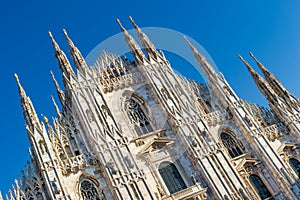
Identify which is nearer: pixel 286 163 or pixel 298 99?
pixel 286 163

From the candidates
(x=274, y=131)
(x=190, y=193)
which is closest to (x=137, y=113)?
(x=190, y=193)

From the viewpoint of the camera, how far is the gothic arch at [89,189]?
2769 centimetres

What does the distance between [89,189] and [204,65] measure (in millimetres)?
14994

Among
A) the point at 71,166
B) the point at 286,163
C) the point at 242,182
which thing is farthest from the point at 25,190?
the point at 286,163

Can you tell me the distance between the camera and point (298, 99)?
118 feet

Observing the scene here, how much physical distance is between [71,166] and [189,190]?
26.5 ft

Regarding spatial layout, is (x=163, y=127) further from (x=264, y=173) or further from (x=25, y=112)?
(x=25, y=112)

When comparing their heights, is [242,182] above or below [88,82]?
below

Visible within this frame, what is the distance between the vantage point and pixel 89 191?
27.9 metres

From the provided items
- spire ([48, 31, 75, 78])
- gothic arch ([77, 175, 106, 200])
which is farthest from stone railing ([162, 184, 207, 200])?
spire ([48, 31, 75, 78])

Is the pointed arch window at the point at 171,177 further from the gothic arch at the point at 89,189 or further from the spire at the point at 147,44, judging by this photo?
the spire at the point at 147,44

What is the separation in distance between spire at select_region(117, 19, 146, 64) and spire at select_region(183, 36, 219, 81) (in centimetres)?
417

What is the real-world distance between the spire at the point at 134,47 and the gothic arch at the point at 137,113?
3319 mm

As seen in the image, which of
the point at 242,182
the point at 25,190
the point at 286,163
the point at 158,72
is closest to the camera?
the point at 25,190
